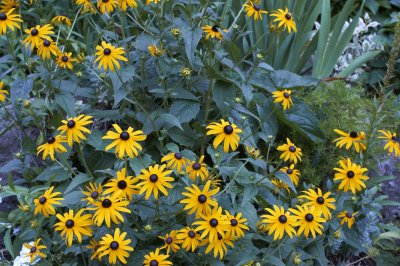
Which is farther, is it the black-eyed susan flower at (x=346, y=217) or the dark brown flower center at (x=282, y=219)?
the black-eyed susan flower at (x=346, y=217)

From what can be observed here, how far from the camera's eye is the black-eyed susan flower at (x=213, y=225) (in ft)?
5.77

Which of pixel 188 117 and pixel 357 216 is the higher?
pixel 188 117

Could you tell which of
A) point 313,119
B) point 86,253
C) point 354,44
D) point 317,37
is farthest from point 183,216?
point 354,44

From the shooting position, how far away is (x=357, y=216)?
2.46 metres

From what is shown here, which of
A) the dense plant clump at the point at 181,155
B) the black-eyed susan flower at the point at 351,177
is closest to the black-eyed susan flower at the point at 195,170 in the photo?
the dense plant clump at the point at 181,155

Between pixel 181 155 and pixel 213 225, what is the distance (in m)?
0.34

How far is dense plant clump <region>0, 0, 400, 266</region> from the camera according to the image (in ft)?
6.05

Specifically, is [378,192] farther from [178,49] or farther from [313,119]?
[178,49]

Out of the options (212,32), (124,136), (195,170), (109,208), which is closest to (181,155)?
(195,170)

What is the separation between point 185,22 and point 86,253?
0.96 meters

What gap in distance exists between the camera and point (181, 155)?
202 centimetres

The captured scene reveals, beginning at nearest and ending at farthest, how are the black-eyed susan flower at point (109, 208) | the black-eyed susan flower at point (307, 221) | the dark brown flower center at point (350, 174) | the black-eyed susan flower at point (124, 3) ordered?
1. the black-eyed susan flower at point (109, 208)
2. the black-eyed susan flower at point (307, 221)
3. the dark brown flower center at point (350, 174)
4. the black-eyed susan flower at point (124, 3)

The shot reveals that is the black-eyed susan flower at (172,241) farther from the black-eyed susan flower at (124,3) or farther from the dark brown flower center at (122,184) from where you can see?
the black-eyed susan flower at (124,3)

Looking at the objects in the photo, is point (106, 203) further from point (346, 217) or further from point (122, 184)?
point (346, 217)
